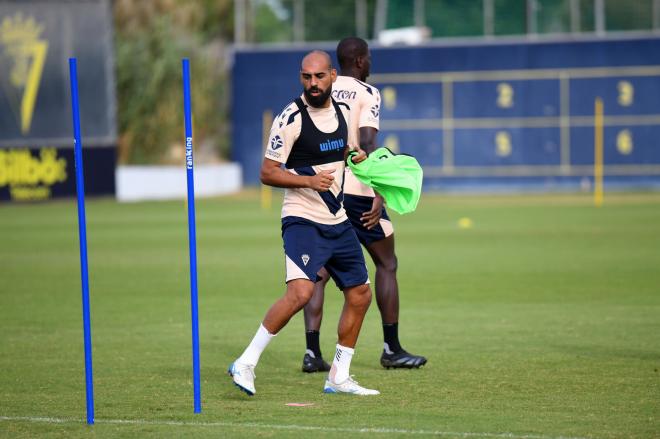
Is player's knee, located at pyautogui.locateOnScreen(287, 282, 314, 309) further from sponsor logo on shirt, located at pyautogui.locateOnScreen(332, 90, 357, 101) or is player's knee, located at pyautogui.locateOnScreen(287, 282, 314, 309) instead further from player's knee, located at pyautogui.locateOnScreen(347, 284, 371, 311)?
sponsor logo on shirt, located at pyautogui.locateOnScreen(332, 90, 357, 101)

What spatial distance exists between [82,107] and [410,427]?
2780 cm

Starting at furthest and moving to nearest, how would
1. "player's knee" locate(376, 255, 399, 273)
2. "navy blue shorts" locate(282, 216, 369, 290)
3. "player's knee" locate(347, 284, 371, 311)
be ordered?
"player's knee" locate(376, 255, 399, 273) → "player's knee" locate(347, 284, 371, 311) → "navy blue shorts" locate(282, 216, 369, 290)

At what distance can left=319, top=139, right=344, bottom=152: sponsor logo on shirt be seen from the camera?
7.65 m

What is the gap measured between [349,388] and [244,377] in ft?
2.32

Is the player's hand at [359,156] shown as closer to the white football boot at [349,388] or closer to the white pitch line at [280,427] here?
the white football boot at [349,388]

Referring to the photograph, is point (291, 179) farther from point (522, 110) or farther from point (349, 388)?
point (522, 110)

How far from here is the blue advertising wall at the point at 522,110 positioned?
37031 millimetres

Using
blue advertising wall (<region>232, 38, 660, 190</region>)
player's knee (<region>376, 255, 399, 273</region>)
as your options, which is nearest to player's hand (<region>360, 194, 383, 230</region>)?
player's knee (<region>376, 255, 399, 273</region>)

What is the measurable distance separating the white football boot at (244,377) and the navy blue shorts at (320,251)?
0.61 metres

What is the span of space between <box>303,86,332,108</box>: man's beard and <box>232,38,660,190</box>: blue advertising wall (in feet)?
96.8

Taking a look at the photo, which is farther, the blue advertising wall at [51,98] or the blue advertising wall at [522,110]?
the blue advertising wall at [522,110]

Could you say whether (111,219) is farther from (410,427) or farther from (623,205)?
(410,427)

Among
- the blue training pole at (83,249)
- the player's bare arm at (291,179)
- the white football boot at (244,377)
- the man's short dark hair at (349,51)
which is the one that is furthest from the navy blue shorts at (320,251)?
the man's short dark hair at (349,51)

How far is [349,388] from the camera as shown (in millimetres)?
7730
